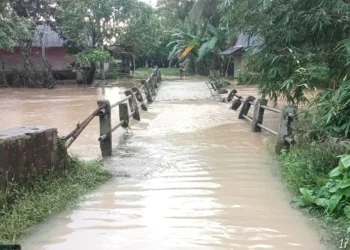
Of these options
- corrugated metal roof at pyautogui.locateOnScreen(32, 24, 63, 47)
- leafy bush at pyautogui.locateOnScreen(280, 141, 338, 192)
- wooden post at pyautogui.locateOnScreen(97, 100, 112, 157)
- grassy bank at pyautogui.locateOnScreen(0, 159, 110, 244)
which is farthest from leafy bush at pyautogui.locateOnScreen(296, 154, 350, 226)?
corrugated metal roof at pyautogui.locateOnScreen(32, 24, 63, 47)

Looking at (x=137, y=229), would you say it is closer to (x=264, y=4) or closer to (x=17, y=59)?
(x=264, y=4)

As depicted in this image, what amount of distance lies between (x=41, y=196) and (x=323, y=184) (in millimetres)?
2938

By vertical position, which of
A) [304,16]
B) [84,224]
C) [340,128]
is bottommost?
[84,224]

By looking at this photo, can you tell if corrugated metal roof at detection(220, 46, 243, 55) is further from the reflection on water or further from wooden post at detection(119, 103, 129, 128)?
wooden post at detection(119, 103, 129, 128)

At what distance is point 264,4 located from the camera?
7859 millimetres

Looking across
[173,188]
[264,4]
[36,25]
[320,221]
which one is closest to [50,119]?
[264,4]

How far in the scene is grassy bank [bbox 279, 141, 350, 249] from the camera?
397cm

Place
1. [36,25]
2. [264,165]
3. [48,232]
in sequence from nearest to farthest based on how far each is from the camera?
[48,232], [264,165], [36,25]

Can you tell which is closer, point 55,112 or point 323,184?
point 323,184

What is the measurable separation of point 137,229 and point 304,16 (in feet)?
16.5

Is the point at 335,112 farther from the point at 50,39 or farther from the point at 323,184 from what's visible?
the point at 50,39

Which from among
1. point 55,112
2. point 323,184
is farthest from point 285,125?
point 55,112

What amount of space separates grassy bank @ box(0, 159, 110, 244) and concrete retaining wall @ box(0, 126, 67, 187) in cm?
12

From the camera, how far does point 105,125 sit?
6809 mm
